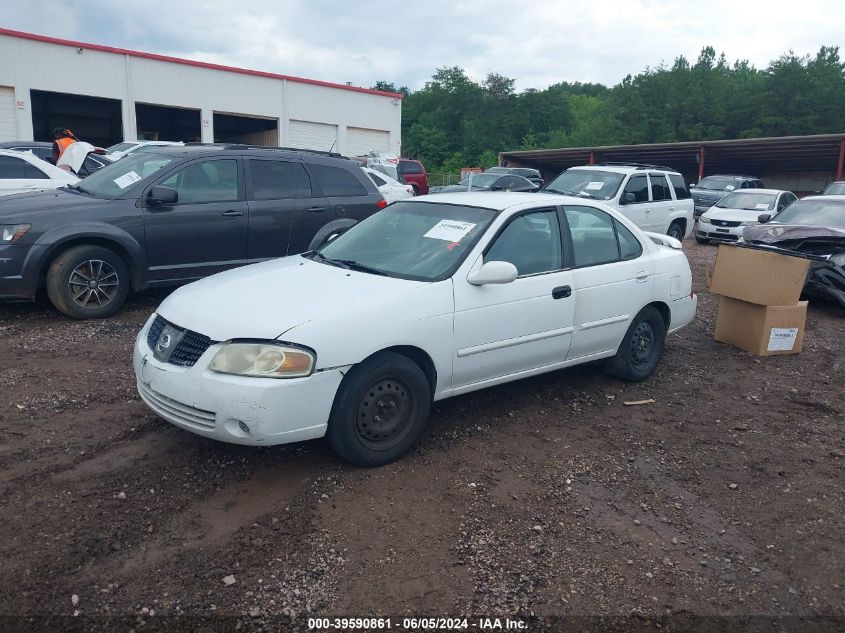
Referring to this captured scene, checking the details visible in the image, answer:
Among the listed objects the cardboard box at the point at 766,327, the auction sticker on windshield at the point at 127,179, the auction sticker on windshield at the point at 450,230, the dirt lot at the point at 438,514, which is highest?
the auction sticker on windshield at the point at 127,179

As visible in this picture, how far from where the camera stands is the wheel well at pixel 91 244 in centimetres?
689

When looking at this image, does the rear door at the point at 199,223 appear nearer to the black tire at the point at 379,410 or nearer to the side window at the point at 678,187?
the black tire at the point at 379,410

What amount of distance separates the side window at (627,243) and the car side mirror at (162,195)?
4323 millimetres

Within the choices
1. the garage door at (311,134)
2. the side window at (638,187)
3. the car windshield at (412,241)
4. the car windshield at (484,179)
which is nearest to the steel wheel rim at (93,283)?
the car windshield at (412,241)

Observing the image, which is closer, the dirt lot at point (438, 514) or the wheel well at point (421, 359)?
the dirt lot at point (438, 514)

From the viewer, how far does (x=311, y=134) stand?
32.9 meters

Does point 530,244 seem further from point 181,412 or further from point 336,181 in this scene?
point 336,181

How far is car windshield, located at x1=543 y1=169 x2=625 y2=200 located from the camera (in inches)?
500

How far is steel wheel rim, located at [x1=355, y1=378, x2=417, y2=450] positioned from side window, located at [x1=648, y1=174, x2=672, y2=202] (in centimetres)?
1067

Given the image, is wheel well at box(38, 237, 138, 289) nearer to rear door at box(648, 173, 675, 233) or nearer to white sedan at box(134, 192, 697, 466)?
white sedan at box(134, 192, 697, 466)

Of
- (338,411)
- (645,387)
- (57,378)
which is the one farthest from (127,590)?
(645,387)

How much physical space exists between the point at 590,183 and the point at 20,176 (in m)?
9.34

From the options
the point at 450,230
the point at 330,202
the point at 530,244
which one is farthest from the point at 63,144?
the point at 530,244

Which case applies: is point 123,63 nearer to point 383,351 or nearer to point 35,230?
point 35,230
